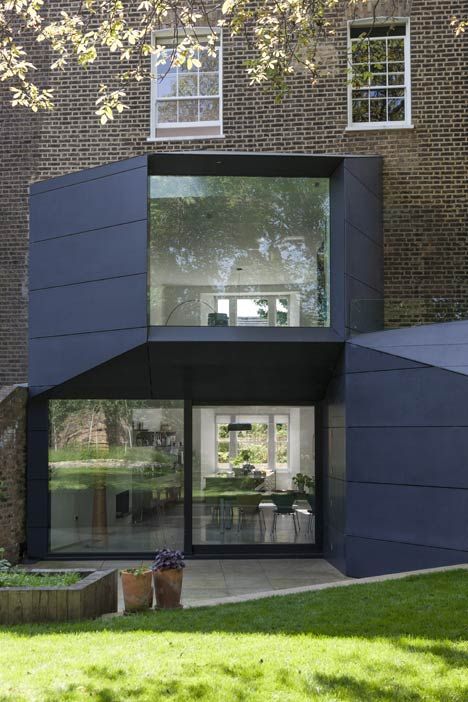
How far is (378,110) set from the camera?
1589 centimetres

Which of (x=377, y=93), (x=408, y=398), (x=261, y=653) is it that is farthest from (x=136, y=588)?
(x=377, y=93)

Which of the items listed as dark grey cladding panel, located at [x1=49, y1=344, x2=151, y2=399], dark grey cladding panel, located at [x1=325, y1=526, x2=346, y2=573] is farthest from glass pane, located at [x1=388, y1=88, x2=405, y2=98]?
dark grey cladding panel, located at [x1=325, y1=526, x2=346, y2=573]

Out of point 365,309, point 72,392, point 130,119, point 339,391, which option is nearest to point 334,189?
point 365,309

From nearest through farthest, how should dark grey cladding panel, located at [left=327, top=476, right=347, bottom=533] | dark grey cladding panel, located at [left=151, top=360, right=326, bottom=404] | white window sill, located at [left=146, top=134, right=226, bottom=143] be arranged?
1. dark grey cladding panel, located at [left=327, top=476, right=347, bottom=533]
2. dark grey cladding panel, located at [left=151, top=360, right=326, bottom=404]
3. white window sill, located at [left=146, top=134, right=226, bottom=143]

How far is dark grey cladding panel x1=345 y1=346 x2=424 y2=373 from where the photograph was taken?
40.5 ft

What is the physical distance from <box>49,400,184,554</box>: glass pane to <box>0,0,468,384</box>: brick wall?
1.88m

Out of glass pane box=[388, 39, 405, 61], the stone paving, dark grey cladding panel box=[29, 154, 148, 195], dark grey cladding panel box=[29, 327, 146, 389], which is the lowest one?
the stone paving

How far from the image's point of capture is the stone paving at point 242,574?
1217 centimetres

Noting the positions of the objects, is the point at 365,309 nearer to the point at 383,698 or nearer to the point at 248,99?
the point at 248,99

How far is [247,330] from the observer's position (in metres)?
13.4

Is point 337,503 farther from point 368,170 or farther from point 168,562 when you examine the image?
point 368,170

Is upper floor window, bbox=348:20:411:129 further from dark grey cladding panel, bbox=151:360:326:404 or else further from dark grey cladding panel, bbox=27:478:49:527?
dark grey cladding panel, bbox=27:478:49:527

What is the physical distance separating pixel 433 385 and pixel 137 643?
614cm

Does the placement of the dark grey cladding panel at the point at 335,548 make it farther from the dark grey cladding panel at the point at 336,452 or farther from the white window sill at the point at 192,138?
the white window sill at the point at 192,138
